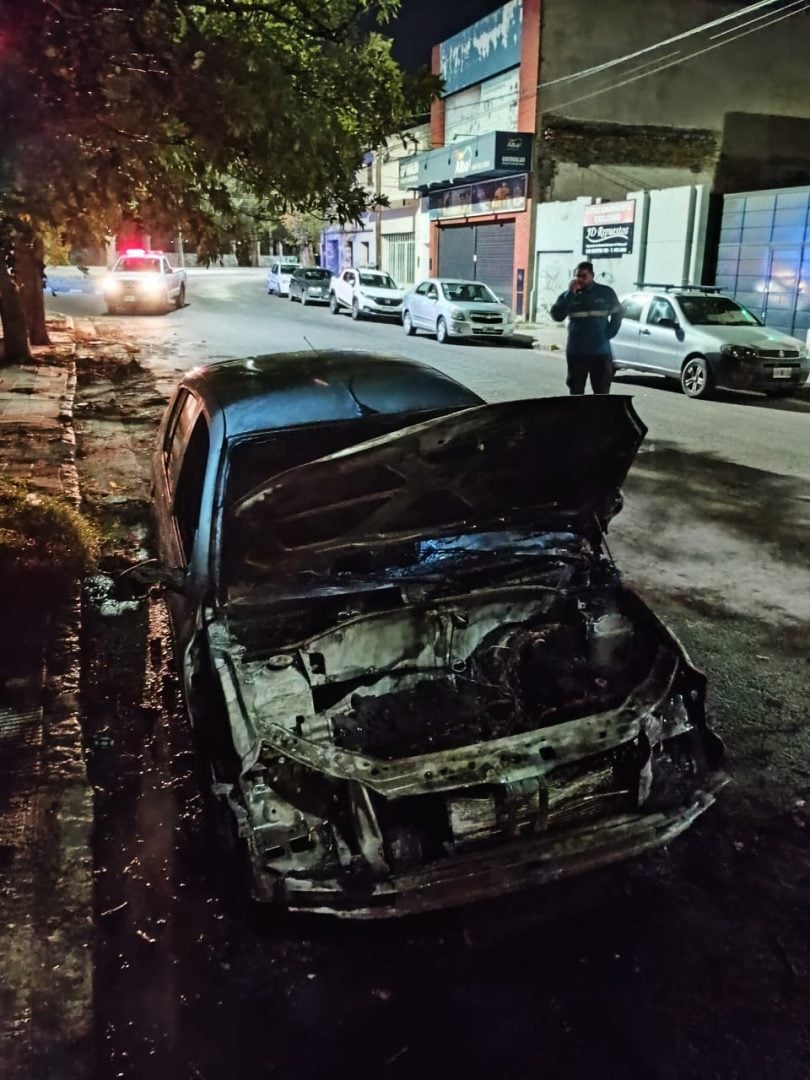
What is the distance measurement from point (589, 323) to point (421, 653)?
285 inches

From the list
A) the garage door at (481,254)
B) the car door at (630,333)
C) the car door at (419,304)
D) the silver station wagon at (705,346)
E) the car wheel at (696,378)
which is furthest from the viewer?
the garage door at (481,254)

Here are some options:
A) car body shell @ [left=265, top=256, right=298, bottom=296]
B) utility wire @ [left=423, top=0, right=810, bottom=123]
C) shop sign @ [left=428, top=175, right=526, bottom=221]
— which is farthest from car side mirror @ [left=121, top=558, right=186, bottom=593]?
car body shell @ [left=265, top=256, right=298, bottom=296]

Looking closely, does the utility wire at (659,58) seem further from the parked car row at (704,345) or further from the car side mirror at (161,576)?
the car side mirror at (161,576)

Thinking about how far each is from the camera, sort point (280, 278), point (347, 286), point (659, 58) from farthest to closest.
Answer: point (280, 278) < point (347, 286) < point (659, 58)

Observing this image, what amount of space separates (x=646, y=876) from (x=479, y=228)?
28.3 m

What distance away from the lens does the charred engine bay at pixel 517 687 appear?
3.15 m

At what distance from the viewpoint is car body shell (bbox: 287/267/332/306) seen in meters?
29.1

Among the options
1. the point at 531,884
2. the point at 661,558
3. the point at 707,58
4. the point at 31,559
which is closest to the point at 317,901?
the point at 531,884

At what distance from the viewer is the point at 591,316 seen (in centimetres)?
962

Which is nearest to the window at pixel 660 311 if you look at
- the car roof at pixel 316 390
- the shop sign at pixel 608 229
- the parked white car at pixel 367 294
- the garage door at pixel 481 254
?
the shop sign at pixel 608 229

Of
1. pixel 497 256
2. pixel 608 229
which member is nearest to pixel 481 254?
pixel 497 256

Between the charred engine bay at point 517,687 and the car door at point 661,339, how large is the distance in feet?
35.4

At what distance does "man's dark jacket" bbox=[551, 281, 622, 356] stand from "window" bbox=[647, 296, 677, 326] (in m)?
4.21

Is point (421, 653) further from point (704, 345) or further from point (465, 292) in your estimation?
point (465, 292)
